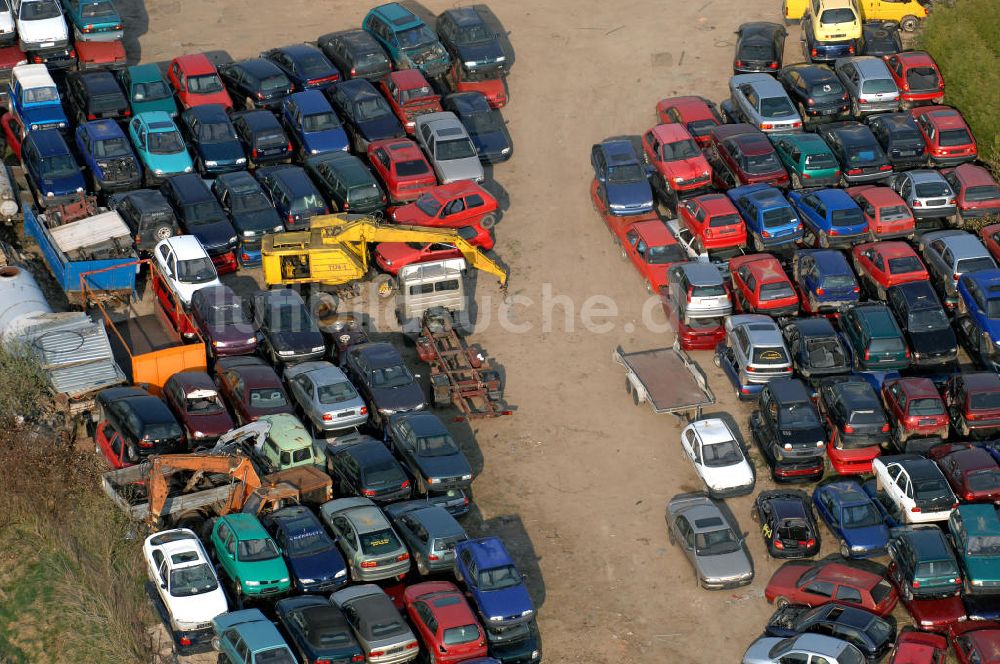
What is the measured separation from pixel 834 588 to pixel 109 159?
76.2 feet

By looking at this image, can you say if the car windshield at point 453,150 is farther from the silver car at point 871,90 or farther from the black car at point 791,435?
the black car at point 791,435

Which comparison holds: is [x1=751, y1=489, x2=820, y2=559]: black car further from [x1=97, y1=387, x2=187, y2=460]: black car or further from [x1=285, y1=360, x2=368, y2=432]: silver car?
[x1=97, y1=387, x2=187, y2=460]: black car

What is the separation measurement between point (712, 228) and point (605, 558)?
11630 millimetres

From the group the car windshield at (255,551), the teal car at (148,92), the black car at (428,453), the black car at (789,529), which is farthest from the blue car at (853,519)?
the teal car at (148,92)

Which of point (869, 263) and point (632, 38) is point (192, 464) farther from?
point (632, 38)

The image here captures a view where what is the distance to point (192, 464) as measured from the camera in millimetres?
38625

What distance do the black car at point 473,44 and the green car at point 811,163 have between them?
9.59 m

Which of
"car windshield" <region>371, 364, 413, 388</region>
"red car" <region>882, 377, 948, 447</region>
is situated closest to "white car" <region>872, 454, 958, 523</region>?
"red car" <region>882, 377, 948, 447</region>

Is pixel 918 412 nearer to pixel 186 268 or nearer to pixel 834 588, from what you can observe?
pixel 834 588

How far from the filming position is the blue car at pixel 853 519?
3862 centimetres

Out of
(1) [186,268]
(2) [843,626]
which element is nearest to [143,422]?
(1) [186,268]

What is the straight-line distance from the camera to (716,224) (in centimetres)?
4703

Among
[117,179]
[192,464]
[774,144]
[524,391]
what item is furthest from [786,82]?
[192,464]

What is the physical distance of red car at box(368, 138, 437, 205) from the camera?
159ft
